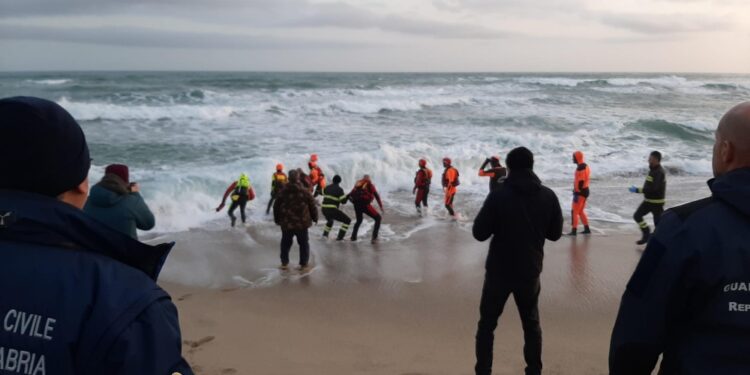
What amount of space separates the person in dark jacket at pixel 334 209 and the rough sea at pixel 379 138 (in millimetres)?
2659

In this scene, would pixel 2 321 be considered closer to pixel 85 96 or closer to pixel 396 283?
pixel 396 283

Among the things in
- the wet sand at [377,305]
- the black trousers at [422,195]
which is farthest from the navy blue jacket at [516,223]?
the black trousers at [422,195]

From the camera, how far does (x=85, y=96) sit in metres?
40.8

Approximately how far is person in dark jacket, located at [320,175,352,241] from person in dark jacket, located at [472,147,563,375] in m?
6.82

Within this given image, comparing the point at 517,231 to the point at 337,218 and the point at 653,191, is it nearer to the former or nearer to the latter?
the point at 337,218

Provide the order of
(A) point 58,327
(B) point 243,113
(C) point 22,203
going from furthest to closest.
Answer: (B) point 243,113 < (C) point 22,203 < (A) point 58,327

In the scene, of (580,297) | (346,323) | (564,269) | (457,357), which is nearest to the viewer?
(457,357)

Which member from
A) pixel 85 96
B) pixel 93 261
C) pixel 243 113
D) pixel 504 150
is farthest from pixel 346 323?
pixel 85 96

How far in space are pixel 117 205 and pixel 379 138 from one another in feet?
66.9

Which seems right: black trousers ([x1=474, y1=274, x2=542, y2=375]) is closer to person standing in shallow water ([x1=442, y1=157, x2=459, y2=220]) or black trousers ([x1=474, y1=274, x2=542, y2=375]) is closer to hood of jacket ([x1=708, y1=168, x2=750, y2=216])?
hood of jacket ([x1=708, y1=168, x2=750, y2=216])

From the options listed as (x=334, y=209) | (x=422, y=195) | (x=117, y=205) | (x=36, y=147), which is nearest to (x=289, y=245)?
(x=334, y=209)

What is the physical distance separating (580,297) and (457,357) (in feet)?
9.01

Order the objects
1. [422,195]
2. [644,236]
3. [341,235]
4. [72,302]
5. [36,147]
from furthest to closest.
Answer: [422,195]
[341,235]
[644,236]
[36,147]
[72,302]

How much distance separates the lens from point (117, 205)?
5066 mm
